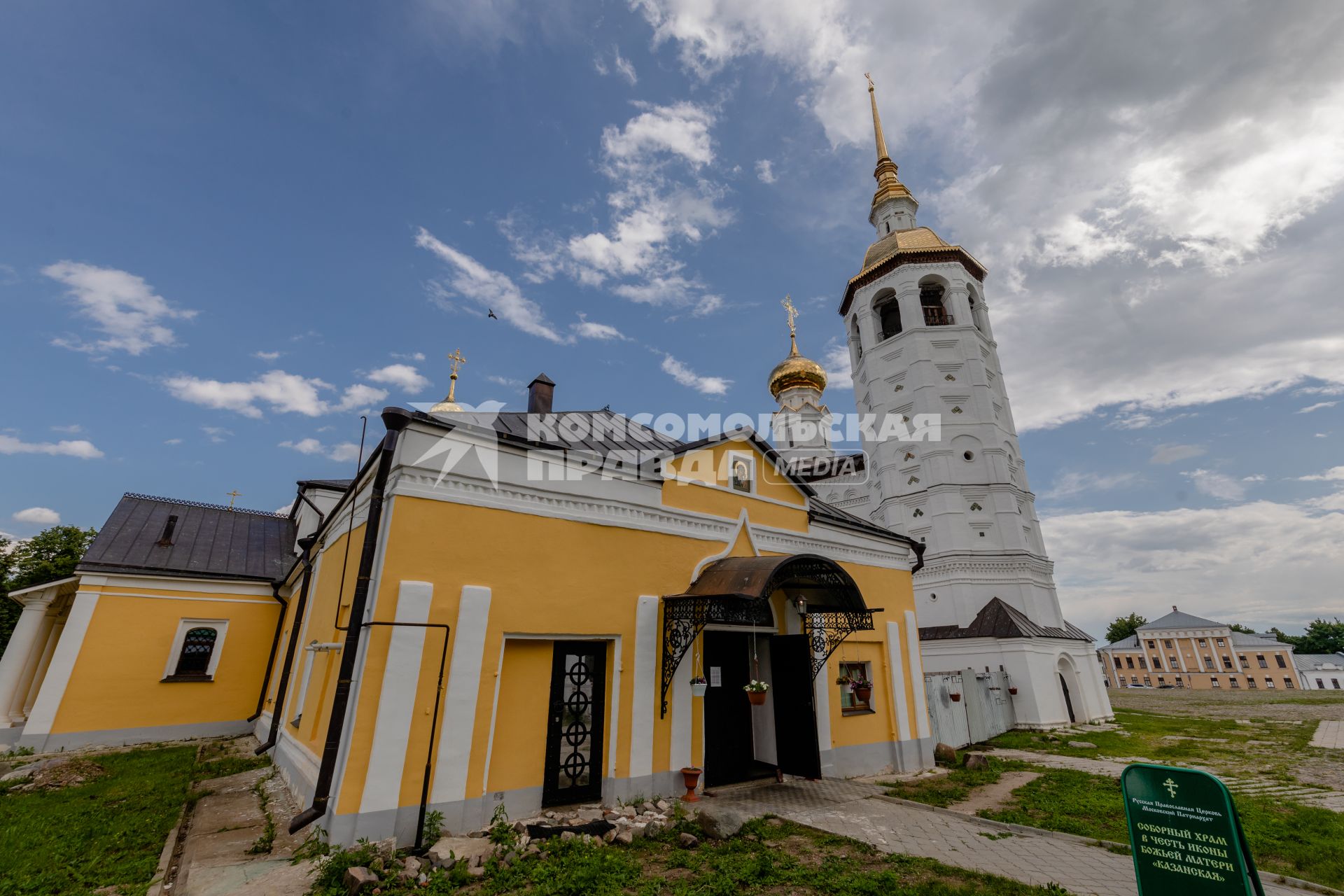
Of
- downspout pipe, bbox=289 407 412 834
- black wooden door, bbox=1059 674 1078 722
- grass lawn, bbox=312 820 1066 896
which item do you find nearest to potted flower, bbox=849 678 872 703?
grass lawn, bbox=312 820 1066 896

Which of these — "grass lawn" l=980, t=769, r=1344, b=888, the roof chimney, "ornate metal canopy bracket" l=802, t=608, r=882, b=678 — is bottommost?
"grass lawn" l=980, t=769, r=1344, b=888

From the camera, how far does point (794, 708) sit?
10.1 metres

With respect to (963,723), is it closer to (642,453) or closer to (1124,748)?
(1124,748)

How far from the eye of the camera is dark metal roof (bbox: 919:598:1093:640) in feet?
68.3

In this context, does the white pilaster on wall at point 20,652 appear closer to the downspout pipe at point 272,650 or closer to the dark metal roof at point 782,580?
the downspout pipe at point 272,650

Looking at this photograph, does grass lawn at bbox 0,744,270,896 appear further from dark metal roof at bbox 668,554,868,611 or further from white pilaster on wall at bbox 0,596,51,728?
dark metal roof at bbox 668,554,868,611

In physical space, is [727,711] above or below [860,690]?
below

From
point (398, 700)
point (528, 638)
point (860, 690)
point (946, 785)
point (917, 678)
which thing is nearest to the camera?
point (398, 700)

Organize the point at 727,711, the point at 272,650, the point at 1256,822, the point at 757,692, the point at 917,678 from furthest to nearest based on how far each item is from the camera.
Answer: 1. the point at 272,650
2. the point at 917,678
3. the point at 727,711
4. the point at 757,692
5. the point at 1256,822

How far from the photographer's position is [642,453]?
391 inches

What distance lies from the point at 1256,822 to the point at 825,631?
601cm

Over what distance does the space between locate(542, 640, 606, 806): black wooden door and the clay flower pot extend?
4.16 ft

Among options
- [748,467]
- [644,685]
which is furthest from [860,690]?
[644,685]

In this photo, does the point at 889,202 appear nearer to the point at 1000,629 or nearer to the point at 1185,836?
the point at 1000,629
